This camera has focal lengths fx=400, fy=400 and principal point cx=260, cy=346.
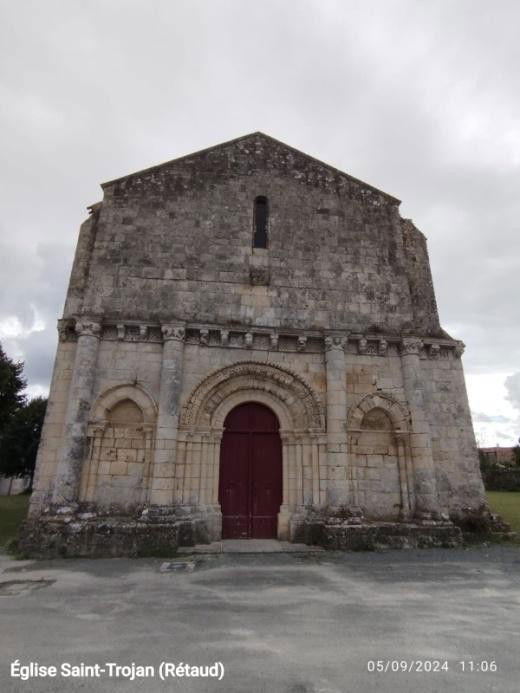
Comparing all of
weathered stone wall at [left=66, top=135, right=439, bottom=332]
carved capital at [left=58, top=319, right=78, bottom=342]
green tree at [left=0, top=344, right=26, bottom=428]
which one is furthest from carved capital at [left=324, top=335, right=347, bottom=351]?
green tree at [left=0, top=344, right=26, bottom=428]

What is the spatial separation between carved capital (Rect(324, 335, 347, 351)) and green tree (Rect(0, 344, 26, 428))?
13614 millimetres

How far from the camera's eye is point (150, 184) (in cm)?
1139

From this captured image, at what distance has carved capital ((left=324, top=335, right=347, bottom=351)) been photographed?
10.0 m

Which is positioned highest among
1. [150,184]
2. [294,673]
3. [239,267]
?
[150,184]

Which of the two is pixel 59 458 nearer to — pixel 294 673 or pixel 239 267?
pixel 239 267

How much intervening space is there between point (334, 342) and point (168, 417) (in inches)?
173

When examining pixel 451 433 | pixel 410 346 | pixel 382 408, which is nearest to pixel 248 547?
pixel 382 408

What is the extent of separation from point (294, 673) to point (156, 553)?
5.07 m

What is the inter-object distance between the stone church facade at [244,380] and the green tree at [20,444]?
25.5 meters

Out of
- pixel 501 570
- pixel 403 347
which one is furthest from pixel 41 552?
pixel 403 347

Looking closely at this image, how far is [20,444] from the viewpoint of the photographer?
3066 cm

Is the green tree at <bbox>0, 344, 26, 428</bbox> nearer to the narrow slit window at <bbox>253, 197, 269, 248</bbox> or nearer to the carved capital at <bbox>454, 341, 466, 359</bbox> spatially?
the narrow slit window at <bbox>253, 197, 269, 248</bbox>

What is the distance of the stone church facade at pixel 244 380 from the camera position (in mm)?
8719

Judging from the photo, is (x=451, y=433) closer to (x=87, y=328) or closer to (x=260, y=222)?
(x=260, y=222)
